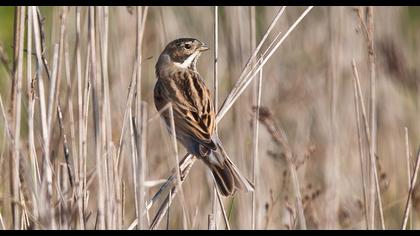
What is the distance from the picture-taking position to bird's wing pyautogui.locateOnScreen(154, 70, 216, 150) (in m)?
4.26

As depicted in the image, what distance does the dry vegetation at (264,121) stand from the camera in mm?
3877

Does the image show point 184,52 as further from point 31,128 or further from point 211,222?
point 31,128

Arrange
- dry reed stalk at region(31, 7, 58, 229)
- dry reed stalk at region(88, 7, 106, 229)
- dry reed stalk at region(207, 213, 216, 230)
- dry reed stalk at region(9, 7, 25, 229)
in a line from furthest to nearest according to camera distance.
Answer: dry reed stalk at region(207, 213, 216, 230)
dry reed stalk at region(9, 7, 25, 229)
dry reed stalk at region(88, 7, 106, 229)
dry reed stalk at region(31, 7, 58, 229)

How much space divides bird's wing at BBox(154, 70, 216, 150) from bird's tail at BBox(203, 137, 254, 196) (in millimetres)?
128

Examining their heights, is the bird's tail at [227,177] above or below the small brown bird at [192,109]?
below

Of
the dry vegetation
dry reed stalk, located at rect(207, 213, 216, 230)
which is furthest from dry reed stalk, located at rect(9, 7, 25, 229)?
dry reed stalk, located at rect(207, 213, 216, 230)

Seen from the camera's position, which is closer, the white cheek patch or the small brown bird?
the small brown bird

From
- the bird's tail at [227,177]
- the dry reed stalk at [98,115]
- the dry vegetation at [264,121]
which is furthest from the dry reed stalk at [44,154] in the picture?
the bird's tail at [227,177]

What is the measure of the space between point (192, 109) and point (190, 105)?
0.03 meters

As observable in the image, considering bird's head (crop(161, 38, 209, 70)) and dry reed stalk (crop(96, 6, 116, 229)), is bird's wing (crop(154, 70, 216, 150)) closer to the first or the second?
bird's head (crop(161, 38, 209, 70))

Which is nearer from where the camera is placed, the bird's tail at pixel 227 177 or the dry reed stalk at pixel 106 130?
the dry reed stalk at pixel 106 130

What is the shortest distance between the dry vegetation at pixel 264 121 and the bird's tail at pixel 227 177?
0.05 meters

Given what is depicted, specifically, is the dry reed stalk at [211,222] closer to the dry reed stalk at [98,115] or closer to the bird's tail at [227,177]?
the bird's tail at [227,177]

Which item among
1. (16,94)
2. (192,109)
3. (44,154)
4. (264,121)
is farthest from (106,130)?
(192,109)
